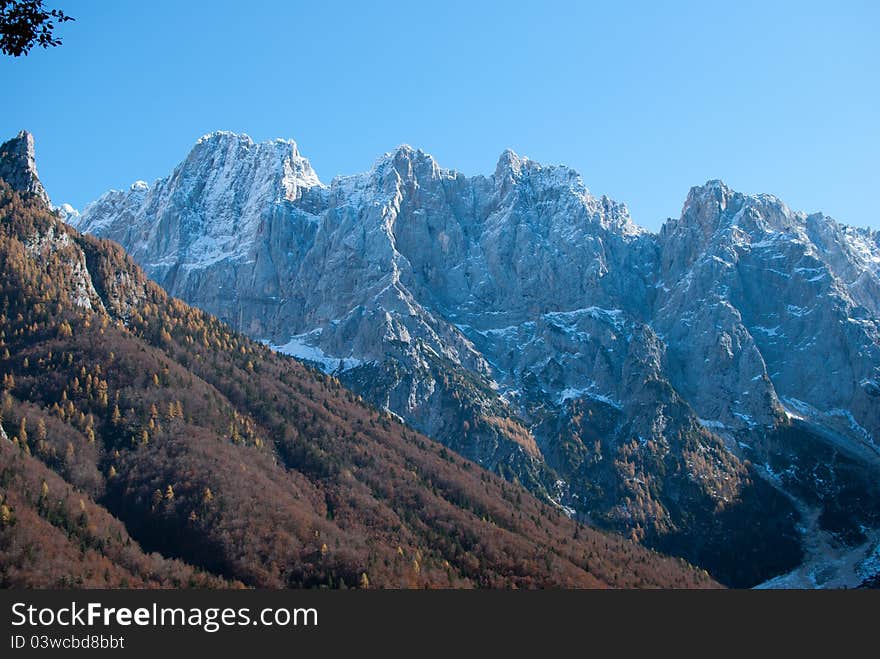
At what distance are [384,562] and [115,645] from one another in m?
117

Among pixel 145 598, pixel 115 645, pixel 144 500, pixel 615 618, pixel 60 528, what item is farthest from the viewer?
pixel 144 500

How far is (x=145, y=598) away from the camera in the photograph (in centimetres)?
7612

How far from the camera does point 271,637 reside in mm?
71625

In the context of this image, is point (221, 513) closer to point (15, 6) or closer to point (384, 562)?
point (384, 562)

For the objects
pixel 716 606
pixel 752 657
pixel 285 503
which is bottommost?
pixel 752 657

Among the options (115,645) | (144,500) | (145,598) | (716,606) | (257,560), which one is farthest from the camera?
(144,500)

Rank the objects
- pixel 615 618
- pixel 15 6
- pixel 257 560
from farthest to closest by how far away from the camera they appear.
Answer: pixel 257 560
pixel 615 618
pixel 15 6

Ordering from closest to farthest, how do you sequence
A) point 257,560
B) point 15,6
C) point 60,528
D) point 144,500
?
1. point 15,6
2. point 60,528
3. point 257,560
4. point 144,500

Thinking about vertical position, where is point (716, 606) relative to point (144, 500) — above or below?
below

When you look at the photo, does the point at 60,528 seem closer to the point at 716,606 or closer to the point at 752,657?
the point at 716,606

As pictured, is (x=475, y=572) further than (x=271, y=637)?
Yes

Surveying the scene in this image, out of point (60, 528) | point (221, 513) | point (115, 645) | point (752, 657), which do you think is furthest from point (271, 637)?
point (221, 513)

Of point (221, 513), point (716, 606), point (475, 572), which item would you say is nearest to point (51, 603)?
point (716, 606)

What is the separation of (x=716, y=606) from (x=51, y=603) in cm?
6503
